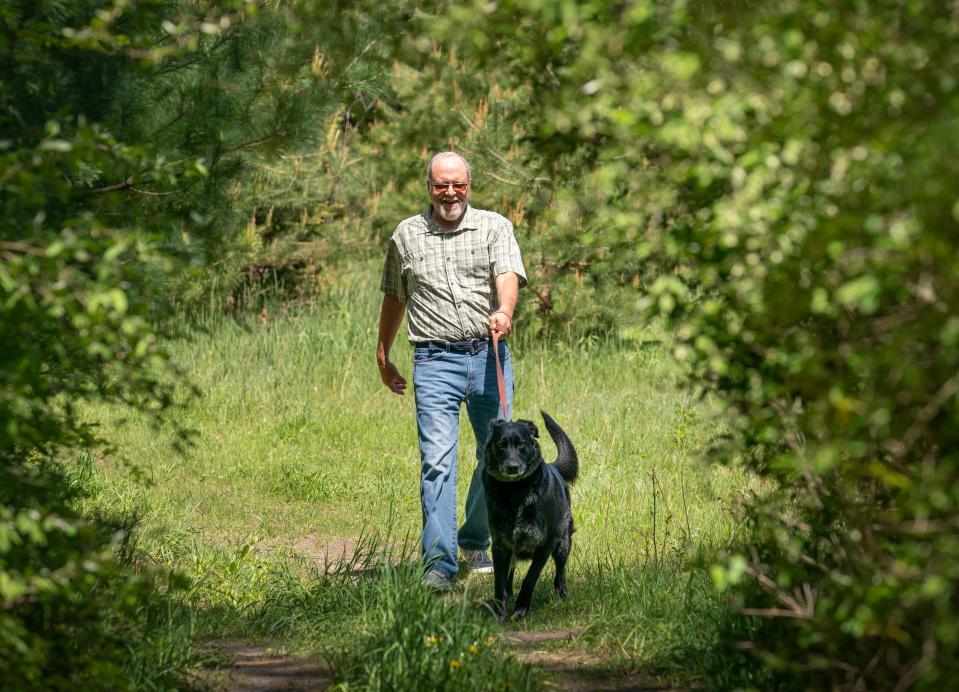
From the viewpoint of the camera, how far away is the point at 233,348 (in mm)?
11758

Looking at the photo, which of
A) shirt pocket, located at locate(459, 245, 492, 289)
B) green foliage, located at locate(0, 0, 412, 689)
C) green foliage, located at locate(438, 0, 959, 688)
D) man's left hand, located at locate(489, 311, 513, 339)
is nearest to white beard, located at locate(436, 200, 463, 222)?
shirt pocket, located at locate(459, 245, 492, 289)

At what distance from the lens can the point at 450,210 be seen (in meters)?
6.52

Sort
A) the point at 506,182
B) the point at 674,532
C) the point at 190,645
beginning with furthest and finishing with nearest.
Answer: the point at 506,182 < the point at 674,532 < the point at 190,645

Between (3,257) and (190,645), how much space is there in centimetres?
205

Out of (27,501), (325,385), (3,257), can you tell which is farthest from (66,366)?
(325,385)

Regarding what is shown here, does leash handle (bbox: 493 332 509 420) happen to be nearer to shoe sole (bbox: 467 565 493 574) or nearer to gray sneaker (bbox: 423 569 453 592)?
gray sneaker (bbox: 423 569 453 592)

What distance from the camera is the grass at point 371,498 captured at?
15.9 ft

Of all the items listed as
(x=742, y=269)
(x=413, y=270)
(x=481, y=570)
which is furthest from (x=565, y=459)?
(x=742, y=269)

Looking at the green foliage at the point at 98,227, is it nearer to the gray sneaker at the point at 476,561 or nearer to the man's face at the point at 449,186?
the man's face at the point at 449,186

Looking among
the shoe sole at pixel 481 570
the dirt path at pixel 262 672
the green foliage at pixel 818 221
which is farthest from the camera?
the shoe sole at pixel 481 570

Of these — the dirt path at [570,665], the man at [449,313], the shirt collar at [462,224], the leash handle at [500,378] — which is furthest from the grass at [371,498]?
the shirt collar at [462,224]

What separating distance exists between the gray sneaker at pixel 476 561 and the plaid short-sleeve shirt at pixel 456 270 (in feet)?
4.91

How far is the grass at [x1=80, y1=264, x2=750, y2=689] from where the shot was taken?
483cm

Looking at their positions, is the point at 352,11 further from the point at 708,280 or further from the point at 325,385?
the point at 325,385
